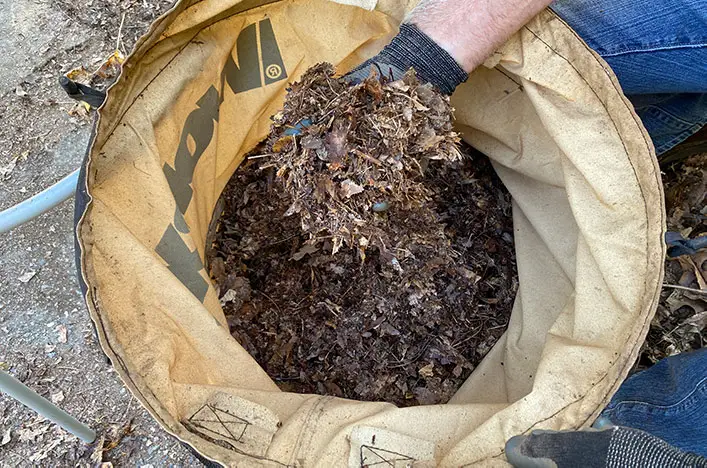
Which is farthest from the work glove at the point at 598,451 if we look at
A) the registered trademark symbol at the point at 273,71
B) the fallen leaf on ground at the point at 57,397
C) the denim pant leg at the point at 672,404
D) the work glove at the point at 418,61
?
the fallen leaf on ground at the point at 57,397

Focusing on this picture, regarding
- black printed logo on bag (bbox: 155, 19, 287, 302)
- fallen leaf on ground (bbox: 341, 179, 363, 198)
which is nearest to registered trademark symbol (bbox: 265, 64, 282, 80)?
black printed logo on bag (bbox: 155, 19, 287, 302)

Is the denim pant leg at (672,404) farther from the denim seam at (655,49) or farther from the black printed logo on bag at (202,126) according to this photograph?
the black printed logo on bag at (202,126)

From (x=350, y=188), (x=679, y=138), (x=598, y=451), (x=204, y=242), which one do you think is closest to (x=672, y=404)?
(x=598, y=451)

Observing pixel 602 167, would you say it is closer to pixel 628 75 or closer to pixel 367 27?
pixel 628 75

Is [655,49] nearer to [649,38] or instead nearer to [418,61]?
[649,38]

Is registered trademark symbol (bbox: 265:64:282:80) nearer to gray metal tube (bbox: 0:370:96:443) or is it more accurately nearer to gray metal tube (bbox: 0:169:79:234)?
gray metal tube (bbox: 0:169:79:234)

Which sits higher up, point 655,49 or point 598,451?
point 655,49

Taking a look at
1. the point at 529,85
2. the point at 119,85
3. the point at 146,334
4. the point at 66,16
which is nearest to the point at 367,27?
the point at 529,85
